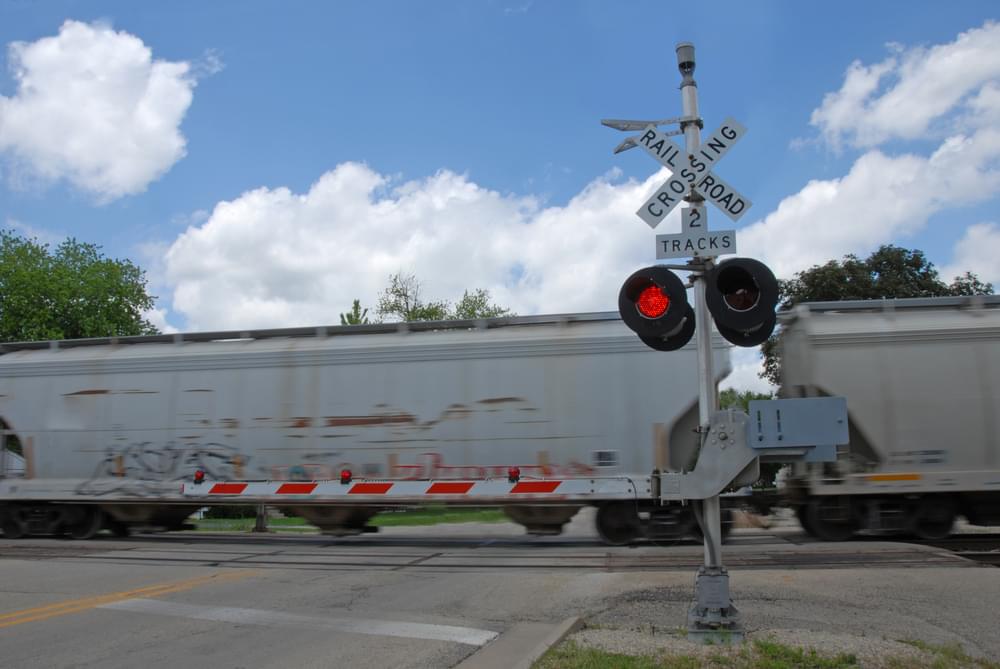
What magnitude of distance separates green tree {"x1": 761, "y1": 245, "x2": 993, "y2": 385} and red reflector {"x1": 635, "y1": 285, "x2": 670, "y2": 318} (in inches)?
1072

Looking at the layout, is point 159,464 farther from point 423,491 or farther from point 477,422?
point 477,422

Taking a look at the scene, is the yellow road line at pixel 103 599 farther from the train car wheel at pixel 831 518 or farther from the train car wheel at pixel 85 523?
the train car wheel at pixel 831 518

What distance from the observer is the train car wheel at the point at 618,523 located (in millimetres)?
11422

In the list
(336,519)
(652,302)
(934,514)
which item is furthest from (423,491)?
(934,514)

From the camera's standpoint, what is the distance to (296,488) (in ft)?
40.9

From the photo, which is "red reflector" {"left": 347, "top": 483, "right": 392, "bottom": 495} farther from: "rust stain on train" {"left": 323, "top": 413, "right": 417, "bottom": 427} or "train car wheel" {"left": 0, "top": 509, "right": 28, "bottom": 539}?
"train car wheel" {"left": 0, "top": 509, "right": 28, "bottom": 539}

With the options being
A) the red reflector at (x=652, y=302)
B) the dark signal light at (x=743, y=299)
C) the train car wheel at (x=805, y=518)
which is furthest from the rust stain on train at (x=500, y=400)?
the dark signal light at (x=743, y=299)

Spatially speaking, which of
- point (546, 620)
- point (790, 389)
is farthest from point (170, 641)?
point (790, 389)

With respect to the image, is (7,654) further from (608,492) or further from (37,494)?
(37,494)

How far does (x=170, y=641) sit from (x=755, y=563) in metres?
6.82

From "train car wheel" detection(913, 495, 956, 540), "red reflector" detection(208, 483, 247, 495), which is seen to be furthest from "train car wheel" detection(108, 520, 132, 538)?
"train car wheel" detection(913, 495, 956, 540)

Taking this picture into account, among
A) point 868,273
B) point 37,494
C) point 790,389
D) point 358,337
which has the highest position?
point 868,273

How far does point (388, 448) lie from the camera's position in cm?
1244

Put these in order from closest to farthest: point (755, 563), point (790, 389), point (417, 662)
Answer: point (417, 662) → point (755, 563) → point (790, 389)
